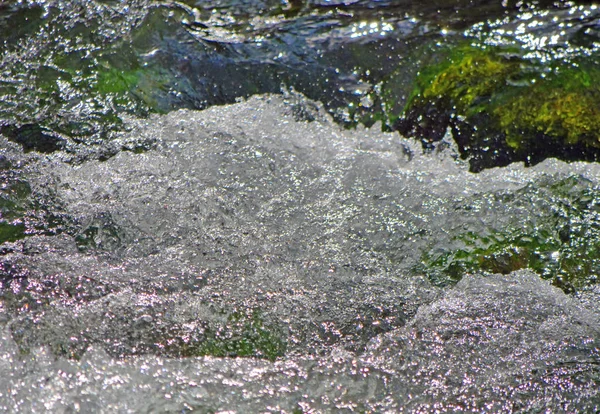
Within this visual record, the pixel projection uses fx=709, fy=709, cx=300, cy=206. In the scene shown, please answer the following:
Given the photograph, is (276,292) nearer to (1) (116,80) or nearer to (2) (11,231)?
(2) (11,231)

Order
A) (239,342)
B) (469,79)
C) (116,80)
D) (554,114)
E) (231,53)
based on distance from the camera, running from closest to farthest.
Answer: (239,342)
(554,114)
(469,79)
(116,80)
(231,53)

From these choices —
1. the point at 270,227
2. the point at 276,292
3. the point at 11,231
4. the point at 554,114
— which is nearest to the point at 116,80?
the point at 11,231

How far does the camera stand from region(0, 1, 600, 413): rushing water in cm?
206

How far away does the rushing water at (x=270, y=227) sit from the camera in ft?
6.77

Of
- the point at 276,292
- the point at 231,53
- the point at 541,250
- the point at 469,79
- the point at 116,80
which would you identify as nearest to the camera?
the point at 276,292

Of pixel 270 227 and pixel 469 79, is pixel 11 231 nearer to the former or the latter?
pixel 270 227

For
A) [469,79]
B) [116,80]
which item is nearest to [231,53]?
[116,80]

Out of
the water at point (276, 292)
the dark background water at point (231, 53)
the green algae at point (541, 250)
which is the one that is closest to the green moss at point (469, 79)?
the dark background water at point (231, 53)

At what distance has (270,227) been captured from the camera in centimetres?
269

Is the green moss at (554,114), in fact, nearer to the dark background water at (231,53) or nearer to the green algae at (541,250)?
the dark background water at (231,53)

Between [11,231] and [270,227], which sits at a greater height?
[11,231]

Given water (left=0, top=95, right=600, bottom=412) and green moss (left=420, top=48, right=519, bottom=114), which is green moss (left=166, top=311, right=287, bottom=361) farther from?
green moss (left=420, top=48, right=519, bottom=114)

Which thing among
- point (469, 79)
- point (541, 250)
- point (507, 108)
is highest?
point (469, 79)

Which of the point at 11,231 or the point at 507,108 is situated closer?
the point at 11,231
